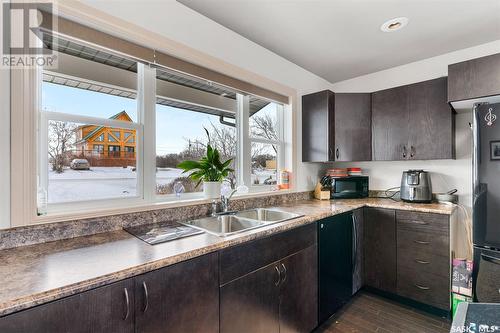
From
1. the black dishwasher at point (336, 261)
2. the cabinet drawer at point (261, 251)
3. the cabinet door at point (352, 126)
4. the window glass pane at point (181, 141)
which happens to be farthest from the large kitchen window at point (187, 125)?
the cabinet door at point (352, 126)

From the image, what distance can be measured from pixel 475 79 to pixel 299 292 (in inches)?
88.6

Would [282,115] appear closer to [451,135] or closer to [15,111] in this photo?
[451,135]

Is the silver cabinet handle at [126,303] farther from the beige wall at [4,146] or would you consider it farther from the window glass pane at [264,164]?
the window glass pane at [264,164]

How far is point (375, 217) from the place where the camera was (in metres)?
2.45

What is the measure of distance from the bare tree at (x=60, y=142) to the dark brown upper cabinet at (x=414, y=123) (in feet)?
9.32

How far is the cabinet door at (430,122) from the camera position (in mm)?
2344

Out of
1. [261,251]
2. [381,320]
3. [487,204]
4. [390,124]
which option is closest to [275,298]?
[261,251]

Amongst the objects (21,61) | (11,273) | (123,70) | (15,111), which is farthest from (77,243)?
(123,70)

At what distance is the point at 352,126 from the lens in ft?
9.21

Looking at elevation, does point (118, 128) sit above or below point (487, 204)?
above

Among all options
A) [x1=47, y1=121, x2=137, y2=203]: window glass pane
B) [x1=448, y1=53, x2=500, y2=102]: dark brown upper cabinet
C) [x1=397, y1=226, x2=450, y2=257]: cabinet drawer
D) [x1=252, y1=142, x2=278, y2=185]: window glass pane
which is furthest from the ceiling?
[x1=397, y1=226, x2=450, y2=257]: cabinet drawer

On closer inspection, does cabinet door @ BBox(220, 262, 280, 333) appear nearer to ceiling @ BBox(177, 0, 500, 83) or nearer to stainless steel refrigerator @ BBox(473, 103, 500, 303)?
stainless steel refrigerator @ BBox(473, 103, 500, 303)

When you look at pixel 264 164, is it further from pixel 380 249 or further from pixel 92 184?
pixel 92 184

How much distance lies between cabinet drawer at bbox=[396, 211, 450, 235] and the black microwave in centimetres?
63
